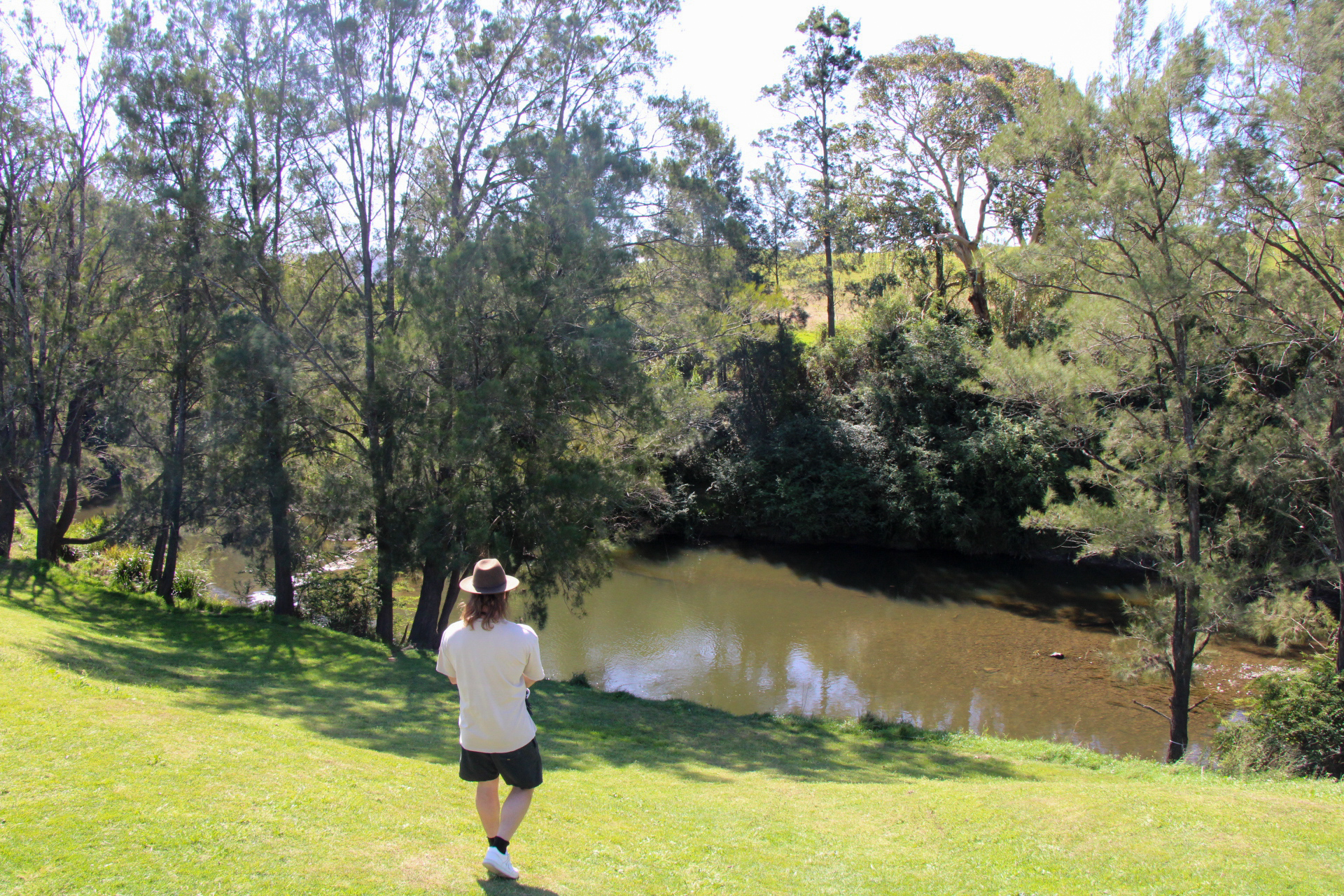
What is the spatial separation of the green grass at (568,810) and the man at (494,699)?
32 centimetres

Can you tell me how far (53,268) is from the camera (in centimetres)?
1791

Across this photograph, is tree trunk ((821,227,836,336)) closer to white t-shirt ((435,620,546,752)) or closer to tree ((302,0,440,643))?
tree ((302,0,440,643))

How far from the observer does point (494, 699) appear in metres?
3.96

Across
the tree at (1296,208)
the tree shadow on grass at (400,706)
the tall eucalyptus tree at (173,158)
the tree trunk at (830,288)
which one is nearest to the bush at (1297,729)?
the tree at (1296,208)

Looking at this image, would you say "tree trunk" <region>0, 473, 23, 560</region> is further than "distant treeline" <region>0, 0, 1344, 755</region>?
Yes

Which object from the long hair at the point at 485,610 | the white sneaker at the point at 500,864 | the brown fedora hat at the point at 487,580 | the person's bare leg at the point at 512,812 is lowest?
the white sneaker at the point at 500,864

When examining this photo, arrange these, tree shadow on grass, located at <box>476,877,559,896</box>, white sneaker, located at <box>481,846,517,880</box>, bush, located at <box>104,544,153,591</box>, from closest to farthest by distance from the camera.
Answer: tree shadow on grass, located at <box>476,877,559,896</box>
white sneaker, located at <box>481,846,517,880</box>
bush, located at <box>104,544,153,591</box>

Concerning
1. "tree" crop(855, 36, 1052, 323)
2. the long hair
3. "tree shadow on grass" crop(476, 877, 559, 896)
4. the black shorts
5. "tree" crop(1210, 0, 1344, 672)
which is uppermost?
"tree" crop(855, 36, 1052, 323)

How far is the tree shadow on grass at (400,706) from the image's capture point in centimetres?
890

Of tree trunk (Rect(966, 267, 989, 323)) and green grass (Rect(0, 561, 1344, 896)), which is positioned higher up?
tree trunk (Rect(966, 267, 989, 323))

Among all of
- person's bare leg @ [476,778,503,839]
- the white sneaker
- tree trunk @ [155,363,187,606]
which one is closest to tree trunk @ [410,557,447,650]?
tree trunk @ [155,363,187,606]

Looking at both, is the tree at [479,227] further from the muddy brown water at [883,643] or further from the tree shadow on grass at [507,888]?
the tree shadow on grass at [507,888]

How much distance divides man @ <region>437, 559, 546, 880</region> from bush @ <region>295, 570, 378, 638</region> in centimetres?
1412

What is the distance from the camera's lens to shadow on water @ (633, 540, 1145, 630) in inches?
887
